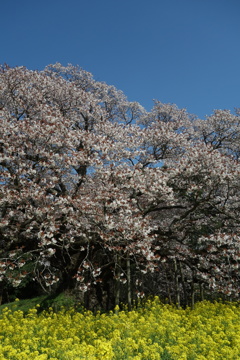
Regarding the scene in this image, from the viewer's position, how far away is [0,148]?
559 inches

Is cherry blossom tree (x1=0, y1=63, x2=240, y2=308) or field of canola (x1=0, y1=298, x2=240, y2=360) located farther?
cherry blossom tree (x1=0, y1=63, x2=240, y2=308)

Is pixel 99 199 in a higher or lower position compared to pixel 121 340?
higher

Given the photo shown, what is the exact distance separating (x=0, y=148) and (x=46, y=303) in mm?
7523

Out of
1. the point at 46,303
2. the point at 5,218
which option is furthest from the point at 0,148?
the point at 46,303

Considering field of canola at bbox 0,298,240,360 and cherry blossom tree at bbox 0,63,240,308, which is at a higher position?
cherry blossom tree at bbox 0,63,240,308

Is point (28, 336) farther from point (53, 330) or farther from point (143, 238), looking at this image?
point (143, 238)

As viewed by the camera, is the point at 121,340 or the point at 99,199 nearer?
the point at 121,340

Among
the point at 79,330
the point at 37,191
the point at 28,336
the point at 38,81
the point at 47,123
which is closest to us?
the point at 28,336

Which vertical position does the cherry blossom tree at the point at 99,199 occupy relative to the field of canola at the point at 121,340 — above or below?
above

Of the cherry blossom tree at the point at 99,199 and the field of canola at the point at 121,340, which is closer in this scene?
the field of canola at the point at 121,340

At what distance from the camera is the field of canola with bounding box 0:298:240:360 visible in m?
6.42

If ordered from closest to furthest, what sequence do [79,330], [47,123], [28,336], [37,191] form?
[28,336]
[79,330]
[37,191]
[47,123]

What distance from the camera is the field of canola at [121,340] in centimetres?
642

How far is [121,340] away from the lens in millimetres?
7449
